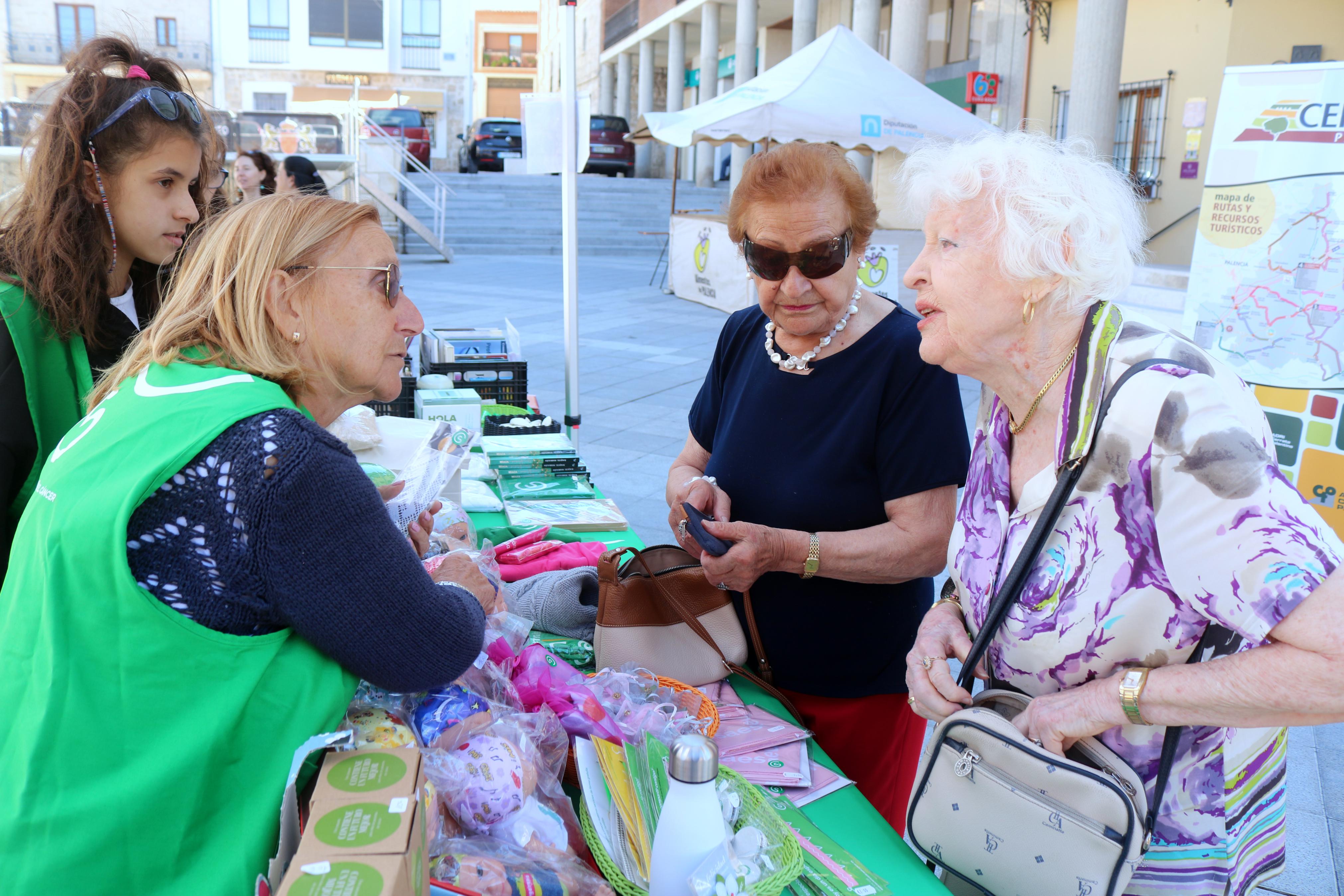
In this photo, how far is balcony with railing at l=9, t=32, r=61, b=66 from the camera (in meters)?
40.7

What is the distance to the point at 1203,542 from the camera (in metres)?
1.26

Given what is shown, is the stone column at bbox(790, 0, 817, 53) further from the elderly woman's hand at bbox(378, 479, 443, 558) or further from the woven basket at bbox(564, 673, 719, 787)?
the woven basket at bbox(564, 673, 719, 787)

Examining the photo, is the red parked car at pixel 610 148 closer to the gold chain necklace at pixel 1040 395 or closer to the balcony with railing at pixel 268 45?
the balcony with railing at pixel 268 45

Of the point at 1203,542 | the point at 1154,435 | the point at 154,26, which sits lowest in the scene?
the point at 1203,542

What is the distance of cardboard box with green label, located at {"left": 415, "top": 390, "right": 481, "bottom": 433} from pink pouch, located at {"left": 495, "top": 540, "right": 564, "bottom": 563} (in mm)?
961

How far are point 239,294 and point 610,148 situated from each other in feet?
88.6

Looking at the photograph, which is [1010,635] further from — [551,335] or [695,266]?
[695,266]

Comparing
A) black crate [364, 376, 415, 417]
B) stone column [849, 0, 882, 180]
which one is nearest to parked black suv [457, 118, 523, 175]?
stone column [849, 0, 882, 180]

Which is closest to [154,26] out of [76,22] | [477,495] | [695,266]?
[76,22]

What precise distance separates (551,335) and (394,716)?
9219 mm

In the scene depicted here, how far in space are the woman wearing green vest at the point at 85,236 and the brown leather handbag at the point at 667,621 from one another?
3.65ft

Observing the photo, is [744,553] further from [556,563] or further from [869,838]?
[556,563]

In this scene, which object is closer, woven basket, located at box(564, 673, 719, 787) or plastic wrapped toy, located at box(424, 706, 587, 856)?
plastic wrapped toy, located at box(424, 706, 587, 856)

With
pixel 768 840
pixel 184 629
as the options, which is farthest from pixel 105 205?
pixel 768 840
